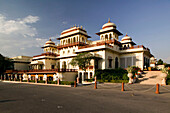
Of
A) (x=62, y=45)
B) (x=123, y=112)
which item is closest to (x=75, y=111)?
(x=123, y=112)

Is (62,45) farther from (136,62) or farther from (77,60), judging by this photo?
(136,62)

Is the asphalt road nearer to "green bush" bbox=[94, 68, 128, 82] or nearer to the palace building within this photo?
"green bush" bbox=[94, 68, 128, 82]

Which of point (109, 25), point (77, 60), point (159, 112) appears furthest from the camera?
point (109, 25)

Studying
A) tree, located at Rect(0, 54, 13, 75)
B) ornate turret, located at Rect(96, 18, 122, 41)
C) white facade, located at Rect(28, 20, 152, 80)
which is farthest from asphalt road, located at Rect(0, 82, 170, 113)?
tree, located at Rect(0, 54, 13, 75)

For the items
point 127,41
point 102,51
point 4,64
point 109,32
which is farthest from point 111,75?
point 4,64

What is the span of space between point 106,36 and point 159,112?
31937 millimetres

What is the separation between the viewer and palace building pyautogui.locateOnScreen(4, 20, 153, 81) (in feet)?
94.5

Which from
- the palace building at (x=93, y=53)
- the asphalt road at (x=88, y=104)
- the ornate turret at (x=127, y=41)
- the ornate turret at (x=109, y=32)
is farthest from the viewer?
the ornate turret at (x=127, y=41)

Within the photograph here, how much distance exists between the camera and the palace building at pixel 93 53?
28794 millimetres

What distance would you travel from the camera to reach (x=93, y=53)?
92.1ft

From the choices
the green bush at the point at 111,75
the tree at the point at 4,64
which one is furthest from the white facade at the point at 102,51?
the tree at the point at 4,64

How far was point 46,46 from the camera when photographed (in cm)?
5012

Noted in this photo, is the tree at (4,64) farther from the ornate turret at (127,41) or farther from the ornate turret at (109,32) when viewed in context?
the ornate turret at (127,41)

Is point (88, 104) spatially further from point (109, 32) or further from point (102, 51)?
point (109, 32)
